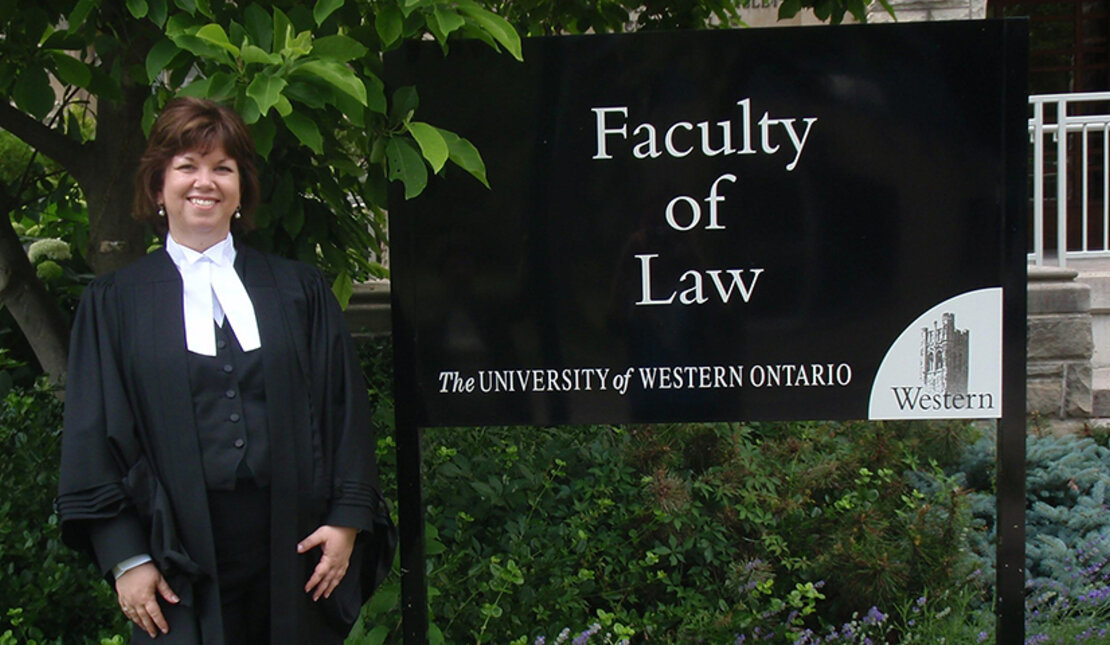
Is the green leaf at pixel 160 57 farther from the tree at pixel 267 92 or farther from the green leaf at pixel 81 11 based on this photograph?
the green leaf at pixel 81 11

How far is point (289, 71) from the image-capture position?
89.6 inches

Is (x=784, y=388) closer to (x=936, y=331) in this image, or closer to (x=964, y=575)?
(x=936, y=331)

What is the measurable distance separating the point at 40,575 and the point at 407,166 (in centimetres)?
170

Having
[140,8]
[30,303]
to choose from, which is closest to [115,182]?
[30,303]

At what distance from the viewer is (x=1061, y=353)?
5.38 metres

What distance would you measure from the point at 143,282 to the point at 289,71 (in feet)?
1.70

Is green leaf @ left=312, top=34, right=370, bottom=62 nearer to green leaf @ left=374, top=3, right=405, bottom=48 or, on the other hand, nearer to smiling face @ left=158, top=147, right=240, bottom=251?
green leaf @ left=374, top=3, right=405, bottom=48

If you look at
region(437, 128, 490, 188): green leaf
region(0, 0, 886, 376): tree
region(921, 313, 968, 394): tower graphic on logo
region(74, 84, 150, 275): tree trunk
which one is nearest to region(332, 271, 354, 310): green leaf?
region(0, 0, 886, 376): tree

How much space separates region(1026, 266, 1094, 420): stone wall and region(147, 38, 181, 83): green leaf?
170 inches

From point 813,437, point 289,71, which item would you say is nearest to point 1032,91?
point 813,437

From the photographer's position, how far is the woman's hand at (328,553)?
2277 millimetres

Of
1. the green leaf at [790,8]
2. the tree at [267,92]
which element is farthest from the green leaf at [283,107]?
the green leaf at [790,8]

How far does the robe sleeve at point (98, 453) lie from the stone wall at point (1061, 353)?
4.47 meters

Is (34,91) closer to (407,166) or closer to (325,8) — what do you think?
(325,8)
